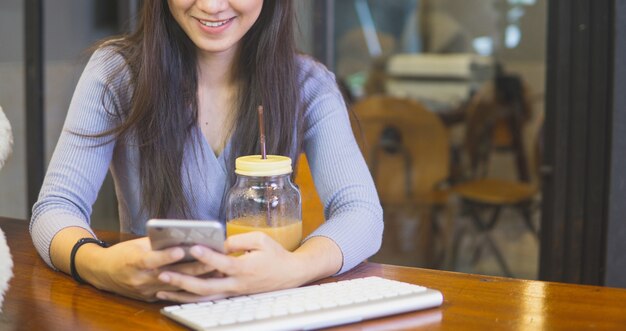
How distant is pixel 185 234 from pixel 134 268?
120 mm

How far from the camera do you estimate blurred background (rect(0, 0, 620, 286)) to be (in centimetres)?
297

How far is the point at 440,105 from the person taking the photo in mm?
4852

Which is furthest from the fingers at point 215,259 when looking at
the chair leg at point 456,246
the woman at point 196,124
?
the chair leg at point 456,246

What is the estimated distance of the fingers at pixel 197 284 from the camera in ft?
3.60

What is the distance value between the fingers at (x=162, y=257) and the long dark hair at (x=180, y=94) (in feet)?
1.57

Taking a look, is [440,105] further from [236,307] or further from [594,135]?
[236,307]

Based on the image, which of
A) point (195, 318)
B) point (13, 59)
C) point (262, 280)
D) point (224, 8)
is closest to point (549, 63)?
point (224, 8)

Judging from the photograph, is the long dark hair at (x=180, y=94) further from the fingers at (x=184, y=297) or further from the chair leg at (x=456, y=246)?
the chair leg at (x=456, y=246)

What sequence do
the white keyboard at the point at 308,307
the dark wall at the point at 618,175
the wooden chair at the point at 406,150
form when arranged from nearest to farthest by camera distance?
1. the white keyboard at the point at 308,307
2. the dark wall at the point at 618,175
3. the wooden chair at the point at 406,150

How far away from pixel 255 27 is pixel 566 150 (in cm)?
92

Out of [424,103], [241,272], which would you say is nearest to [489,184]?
[424,103]

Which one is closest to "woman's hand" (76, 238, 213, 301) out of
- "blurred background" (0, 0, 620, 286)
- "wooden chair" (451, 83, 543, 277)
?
"blurred background" (0, 0, 620, 286)

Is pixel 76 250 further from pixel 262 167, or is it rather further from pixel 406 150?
pixel 406 150

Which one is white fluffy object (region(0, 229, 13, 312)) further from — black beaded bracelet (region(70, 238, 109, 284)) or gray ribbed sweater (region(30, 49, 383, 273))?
gray ribbed sweater (region(30, 49, 383, 273))
